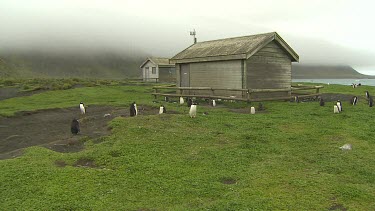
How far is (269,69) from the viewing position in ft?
99.1

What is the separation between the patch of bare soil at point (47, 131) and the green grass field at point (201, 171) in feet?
2.97

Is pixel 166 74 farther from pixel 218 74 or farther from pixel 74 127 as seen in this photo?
pixel 74 127

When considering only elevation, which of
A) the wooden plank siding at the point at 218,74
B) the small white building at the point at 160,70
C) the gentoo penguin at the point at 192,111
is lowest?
the gentoo penguin at the point at 192,111

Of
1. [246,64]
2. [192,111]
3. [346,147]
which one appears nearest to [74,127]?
[192,111]

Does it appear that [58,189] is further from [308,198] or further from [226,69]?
[226,69]

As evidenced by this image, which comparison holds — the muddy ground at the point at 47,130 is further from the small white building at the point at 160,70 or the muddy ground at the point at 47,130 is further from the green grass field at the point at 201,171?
the small white building at the point at 160,70

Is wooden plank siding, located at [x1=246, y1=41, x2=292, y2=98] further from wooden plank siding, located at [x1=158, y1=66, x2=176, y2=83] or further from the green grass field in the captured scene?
wooden plank siding, located at [x1=158, y1=66, x2=176, y2=83]

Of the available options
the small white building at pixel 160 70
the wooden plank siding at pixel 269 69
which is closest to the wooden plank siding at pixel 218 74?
the wooden plank siding at pixel 269 69

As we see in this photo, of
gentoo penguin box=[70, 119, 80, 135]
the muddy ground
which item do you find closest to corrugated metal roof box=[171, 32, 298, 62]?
the muddy ground

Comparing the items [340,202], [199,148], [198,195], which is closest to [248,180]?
[198,195]

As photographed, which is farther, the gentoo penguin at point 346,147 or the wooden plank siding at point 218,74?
the wooden plank siding at point 218,74

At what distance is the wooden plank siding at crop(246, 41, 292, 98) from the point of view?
95.2 feet

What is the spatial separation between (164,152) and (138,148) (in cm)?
105

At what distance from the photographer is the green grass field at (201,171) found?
28.0 ft
